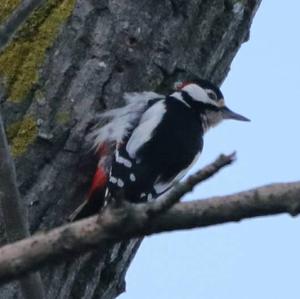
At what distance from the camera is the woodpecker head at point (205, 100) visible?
379 centimetres

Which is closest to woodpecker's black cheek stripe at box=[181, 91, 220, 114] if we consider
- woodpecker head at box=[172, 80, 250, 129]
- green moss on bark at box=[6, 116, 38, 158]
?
woodpecker head at box=[172, 80, 250, 129]

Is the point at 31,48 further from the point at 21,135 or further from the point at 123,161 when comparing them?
the point at 123,161

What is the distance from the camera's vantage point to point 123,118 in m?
3.82

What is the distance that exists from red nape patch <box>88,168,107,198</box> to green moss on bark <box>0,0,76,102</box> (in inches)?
17.3

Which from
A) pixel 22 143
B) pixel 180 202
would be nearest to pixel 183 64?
pixel 22 143

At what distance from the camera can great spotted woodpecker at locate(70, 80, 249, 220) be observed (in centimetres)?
366

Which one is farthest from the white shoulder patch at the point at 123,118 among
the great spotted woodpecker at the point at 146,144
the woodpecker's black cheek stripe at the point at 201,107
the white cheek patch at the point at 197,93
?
the woodpecker's black cheek stripe at the point at 201,107

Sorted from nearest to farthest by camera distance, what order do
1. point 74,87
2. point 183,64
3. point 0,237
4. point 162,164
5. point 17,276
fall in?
point 17,276 < point 0,237 < point 74,87 < point 183,64 < point 162,164

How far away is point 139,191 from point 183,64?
1.61ft

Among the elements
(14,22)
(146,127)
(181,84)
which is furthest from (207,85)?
(14,22)

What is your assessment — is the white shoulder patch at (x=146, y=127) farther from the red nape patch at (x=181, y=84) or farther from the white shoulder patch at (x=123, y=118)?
the red nape patch at (x=181, y=84)

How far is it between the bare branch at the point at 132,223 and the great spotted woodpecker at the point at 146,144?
68.2 inches

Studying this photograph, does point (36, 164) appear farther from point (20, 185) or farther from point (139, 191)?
point (139, 191)

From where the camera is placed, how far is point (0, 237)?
3146 mm
